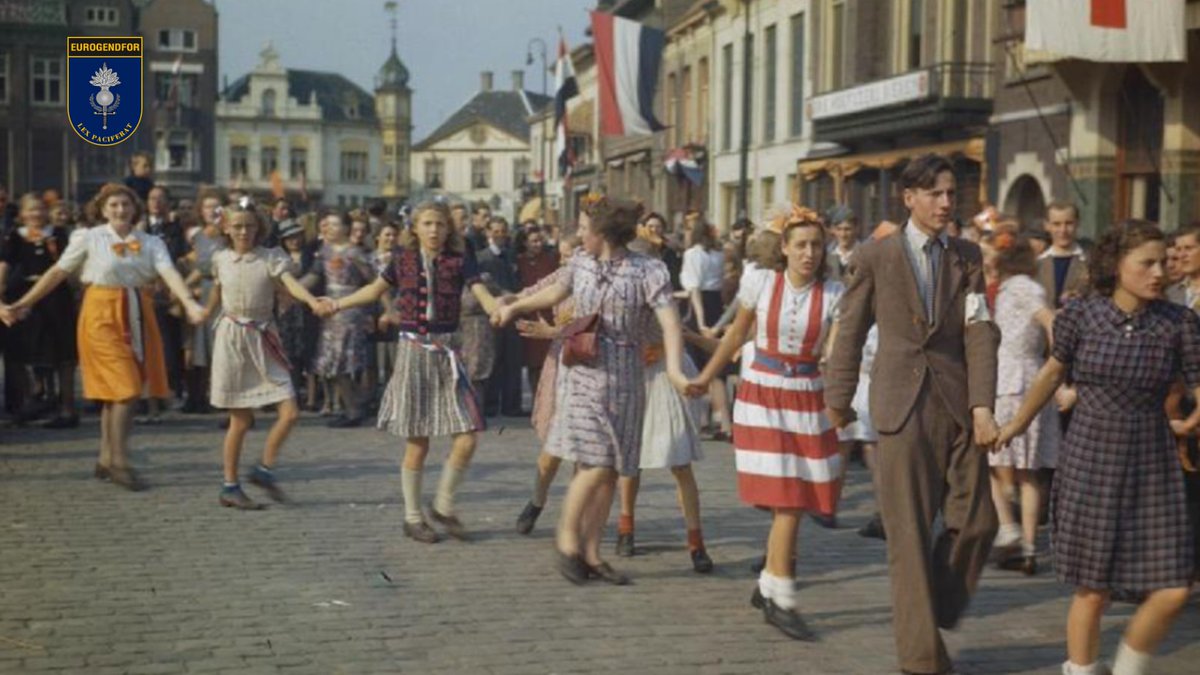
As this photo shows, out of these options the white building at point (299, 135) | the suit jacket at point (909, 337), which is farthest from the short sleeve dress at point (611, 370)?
the white building at point (299, 135)

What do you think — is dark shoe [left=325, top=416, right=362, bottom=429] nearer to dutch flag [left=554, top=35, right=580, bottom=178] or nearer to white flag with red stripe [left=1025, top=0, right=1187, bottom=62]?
white flag with red stripe [left=1025, top=0, right=1187, bottom=62]

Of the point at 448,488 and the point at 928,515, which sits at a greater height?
the point at 928,515

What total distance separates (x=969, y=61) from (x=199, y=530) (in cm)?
2101

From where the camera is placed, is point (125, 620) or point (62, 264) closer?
point (125, 620)

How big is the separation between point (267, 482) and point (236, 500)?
10.4 inches

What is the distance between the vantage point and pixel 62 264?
33.8 ft

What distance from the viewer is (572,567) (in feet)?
24.8

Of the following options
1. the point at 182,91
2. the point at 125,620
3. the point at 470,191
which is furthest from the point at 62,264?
the point at 470,191

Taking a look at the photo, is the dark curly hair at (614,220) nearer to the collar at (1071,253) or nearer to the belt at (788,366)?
the belt at (788,366)

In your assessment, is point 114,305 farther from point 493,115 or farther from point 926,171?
point 493,115

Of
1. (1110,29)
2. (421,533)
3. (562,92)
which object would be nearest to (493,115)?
(562,92)

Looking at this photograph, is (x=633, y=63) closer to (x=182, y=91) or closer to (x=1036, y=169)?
(x=1036, y=169)

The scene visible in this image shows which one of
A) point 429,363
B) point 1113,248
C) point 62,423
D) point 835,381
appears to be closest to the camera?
point 1113,248

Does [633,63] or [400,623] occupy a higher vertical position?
[633,63]
